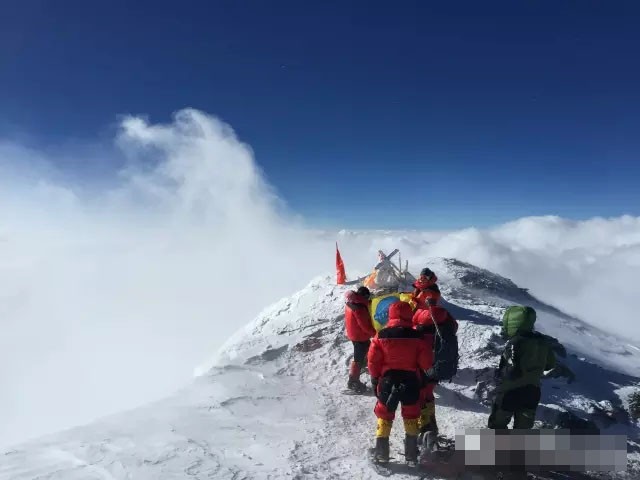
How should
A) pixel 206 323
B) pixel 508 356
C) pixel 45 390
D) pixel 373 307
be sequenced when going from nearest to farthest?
pixel 508 356, pixel 373 307, pixel 206 323, pixel 45 390

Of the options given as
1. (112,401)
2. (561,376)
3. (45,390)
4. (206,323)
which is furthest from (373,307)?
(45,390)

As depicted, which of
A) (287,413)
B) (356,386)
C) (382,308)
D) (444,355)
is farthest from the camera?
(382,308)

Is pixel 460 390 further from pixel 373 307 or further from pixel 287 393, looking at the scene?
Answer: pixel 287 393

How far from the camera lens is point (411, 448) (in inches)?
267

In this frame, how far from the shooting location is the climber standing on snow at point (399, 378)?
22.3 ft

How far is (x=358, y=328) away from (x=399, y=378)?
131 inches

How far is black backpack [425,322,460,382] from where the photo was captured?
8258 millimetres

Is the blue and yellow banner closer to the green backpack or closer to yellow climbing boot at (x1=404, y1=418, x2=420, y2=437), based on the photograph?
the green backpack

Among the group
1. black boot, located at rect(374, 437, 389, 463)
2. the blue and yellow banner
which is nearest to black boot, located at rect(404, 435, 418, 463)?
black boot, located at rect(374, 437, 389, 463)

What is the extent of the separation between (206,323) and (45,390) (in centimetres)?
2909

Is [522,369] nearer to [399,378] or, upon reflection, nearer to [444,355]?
[444,355]

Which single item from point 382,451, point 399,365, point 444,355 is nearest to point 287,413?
point 382,451

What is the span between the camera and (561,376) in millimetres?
10602

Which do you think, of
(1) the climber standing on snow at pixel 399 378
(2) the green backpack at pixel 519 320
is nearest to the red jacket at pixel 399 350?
(1) the climber standing on snow at pixel 399 378
